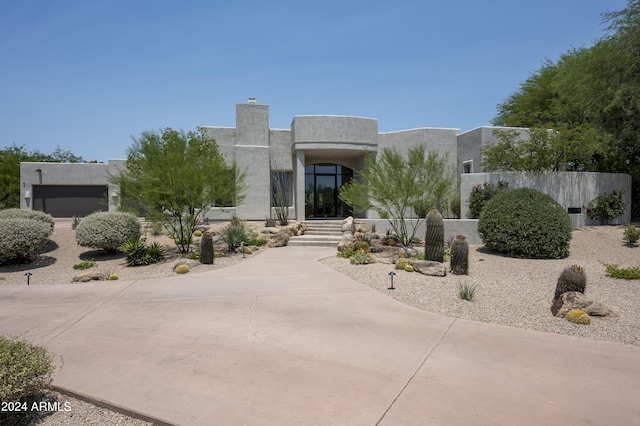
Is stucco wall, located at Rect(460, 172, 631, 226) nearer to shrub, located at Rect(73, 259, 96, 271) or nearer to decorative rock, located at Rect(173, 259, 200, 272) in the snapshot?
decorative rock, located at Rect(173, 259, 200, 272)

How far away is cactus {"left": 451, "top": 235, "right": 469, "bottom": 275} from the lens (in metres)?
9.30

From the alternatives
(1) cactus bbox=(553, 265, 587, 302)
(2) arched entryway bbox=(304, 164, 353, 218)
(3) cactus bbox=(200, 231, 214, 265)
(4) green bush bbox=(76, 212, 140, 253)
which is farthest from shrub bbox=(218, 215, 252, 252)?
(1) cactus bbox=(553, 265, 587, 302)

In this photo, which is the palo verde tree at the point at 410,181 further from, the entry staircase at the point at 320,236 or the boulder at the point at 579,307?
the boulder at the point at 579,307

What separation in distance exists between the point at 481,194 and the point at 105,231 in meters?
14.2

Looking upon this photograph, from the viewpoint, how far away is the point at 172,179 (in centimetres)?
1191

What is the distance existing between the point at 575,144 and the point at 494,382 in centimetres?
1549

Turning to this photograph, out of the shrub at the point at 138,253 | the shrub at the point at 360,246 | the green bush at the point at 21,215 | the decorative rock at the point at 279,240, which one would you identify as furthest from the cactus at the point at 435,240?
the green bush at the point at 21,215

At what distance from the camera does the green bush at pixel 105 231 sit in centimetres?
1245

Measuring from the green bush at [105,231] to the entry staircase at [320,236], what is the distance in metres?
5.94

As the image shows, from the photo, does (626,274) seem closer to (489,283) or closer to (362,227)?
(489,283)

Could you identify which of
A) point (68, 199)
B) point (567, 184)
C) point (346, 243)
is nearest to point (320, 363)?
point (346, 243)

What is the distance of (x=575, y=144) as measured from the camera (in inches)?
617

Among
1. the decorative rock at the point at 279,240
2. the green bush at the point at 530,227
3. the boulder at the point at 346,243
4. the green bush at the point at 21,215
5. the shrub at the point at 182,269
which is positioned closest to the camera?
the shrub at the point at 182,269

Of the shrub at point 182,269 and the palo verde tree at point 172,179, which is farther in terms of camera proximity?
the palo verde tree at point 172,179
